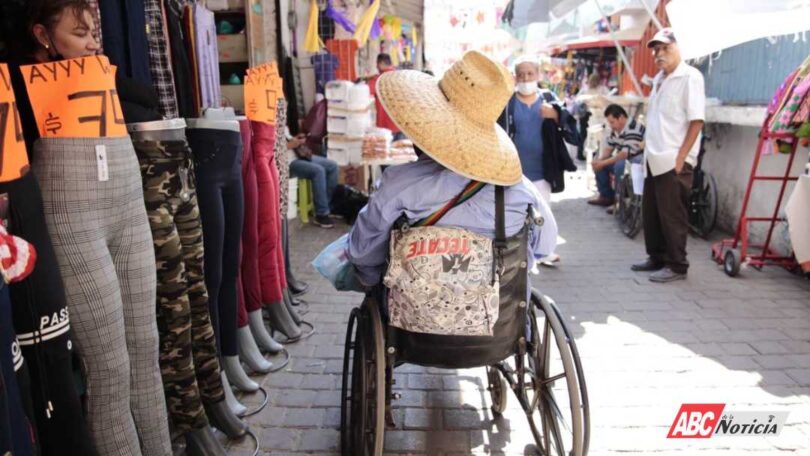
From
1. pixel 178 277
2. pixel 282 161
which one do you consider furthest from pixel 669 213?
pixel 178 277

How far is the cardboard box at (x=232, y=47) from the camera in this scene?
5.70m

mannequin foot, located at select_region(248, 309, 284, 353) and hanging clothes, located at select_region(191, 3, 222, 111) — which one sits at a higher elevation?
hanging clothes, located at select_region(191, 3, 222, 111)

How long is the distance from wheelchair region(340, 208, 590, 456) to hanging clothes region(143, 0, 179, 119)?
4.09 feet

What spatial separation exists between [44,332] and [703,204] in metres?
6.74

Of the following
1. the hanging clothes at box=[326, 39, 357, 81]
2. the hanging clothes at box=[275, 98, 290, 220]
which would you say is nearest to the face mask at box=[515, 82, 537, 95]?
the hanging clothes at box=[275, 98, 290, 220]

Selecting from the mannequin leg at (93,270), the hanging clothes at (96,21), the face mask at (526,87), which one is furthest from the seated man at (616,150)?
the mannequin leg at (93,270)

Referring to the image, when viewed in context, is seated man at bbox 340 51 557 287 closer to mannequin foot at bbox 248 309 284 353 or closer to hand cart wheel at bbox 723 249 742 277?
mannequin foot at bbox 248 309 284 353

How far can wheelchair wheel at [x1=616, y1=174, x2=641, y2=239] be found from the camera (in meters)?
6.69

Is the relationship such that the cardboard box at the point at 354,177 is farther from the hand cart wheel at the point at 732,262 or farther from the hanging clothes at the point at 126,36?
the hanging clothes at the point at 126,36

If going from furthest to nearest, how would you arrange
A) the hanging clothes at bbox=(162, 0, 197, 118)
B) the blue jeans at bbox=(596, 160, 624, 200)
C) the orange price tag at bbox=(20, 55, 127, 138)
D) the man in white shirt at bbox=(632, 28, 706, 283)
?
the blue jeans at bbox=(596, 160, 624, 200), the man in white shirt at bbox=(632, 28, 706, 283), the hanging clothes at bbox=(162, 0, 197, 118), the orange price tag at bbox=(20, 55, 127, 138)

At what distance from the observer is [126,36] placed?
228cm

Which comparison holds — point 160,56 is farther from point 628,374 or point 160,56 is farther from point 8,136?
point 628,374

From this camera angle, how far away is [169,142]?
2.04m

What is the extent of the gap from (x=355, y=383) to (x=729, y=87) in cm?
623
